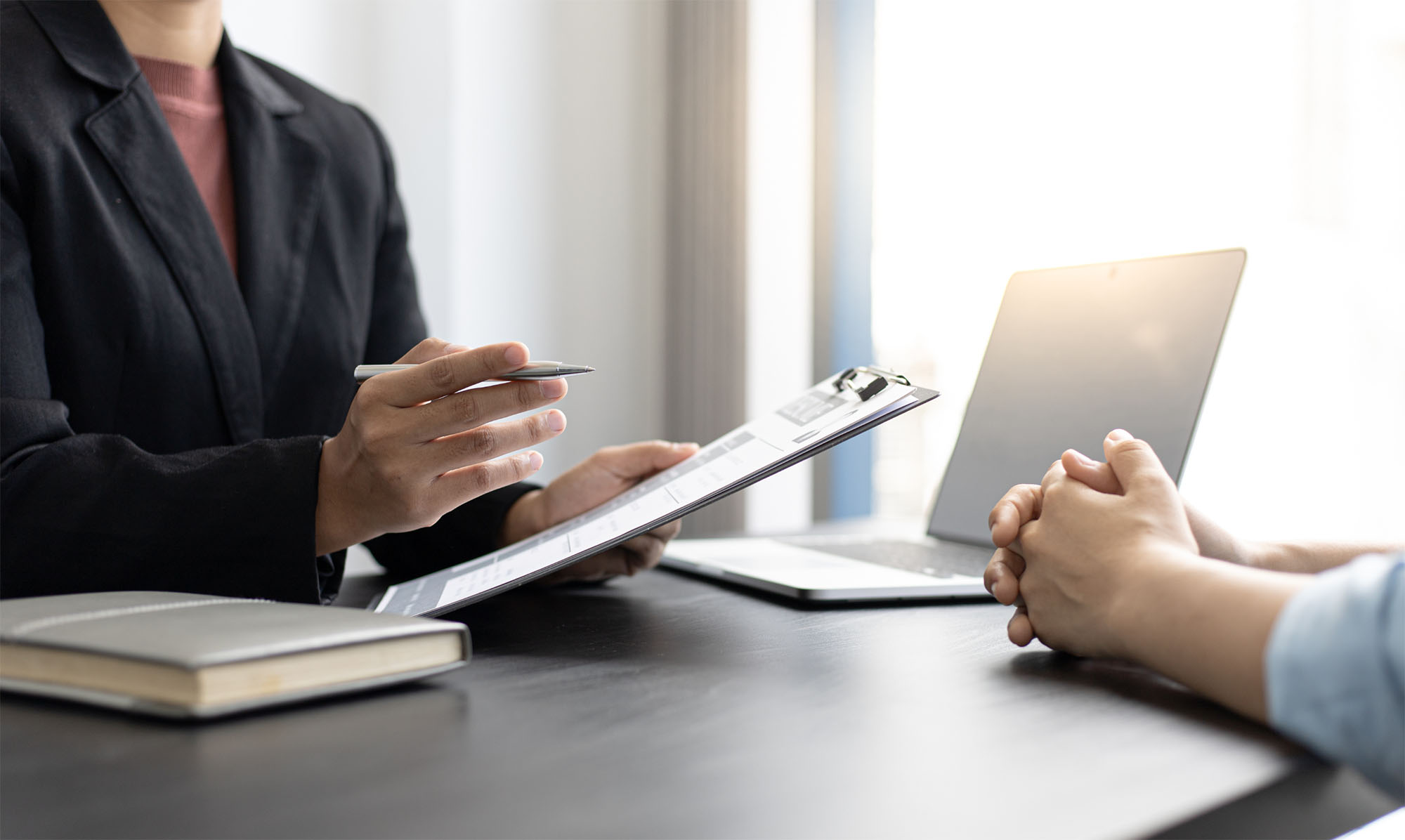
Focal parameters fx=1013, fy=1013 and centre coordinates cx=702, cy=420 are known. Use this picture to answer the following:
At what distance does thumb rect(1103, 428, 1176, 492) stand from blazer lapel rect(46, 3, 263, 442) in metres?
0.87

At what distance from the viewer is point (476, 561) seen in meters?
0.79

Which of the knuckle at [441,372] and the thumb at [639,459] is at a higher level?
the knuckle at [441,372]

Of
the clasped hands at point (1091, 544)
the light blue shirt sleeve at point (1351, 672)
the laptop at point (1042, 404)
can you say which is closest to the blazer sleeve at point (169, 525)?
the laptop at point (1042, 404)

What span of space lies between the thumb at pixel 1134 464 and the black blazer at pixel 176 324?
0.49m

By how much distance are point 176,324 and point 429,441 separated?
1.80 ft

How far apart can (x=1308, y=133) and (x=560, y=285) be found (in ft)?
5.39

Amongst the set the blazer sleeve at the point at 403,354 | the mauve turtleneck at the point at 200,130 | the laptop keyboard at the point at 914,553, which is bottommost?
the laptop keyboard at the point at 914,553

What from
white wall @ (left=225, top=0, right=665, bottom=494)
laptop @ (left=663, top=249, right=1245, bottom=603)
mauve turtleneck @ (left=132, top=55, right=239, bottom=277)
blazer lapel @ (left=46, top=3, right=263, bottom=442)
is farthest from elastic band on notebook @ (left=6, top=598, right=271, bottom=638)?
white wall @ (left=225, top=0, right=665, bottom=494)

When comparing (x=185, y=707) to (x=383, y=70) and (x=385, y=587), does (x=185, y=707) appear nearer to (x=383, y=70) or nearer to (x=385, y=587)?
(x=385, y=587)

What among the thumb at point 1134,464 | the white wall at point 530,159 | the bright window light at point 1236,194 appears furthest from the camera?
the white wall at point 530,159

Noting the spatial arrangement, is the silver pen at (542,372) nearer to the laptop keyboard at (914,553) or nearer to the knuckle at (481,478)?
the knuckle at (481,478)

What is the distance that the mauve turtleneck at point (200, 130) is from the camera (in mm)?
1165

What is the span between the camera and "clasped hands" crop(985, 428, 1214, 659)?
0.50 metres

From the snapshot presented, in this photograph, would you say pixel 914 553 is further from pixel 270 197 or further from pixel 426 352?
pixel 270 197
